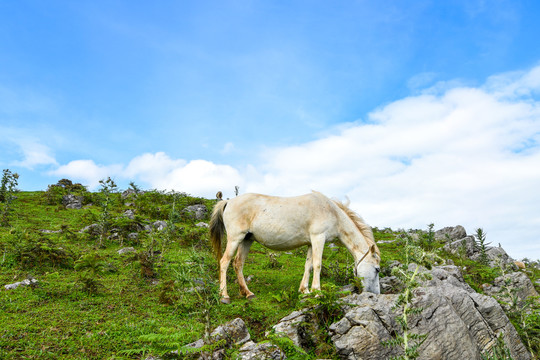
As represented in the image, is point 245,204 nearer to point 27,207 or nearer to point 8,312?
point 8,312

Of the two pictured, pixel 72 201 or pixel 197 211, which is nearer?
pixel 197 211

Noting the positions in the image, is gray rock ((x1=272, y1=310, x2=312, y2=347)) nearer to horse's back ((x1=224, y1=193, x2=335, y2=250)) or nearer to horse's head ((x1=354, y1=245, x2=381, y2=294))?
horse's head ((x1=354, y1=245, x2=381, y2=294))

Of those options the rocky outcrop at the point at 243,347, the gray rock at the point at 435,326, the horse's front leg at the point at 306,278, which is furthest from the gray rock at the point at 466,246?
the rocky outcrop at the point at 243,347

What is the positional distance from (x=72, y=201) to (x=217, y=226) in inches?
631

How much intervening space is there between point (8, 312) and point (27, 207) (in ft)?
50.1

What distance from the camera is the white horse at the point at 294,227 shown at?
9.85m

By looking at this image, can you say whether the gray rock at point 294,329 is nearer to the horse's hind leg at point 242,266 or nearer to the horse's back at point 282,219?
the horse's hind leg at point 242,266

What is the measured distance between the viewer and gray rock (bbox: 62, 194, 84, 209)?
22.0 metres

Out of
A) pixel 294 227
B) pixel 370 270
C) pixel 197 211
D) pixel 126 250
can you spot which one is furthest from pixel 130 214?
pixel 370 270

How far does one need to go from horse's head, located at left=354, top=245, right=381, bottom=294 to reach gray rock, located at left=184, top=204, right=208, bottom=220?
1319cm

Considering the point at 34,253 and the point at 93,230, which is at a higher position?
the point at 93,230

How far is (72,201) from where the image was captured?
22.6m

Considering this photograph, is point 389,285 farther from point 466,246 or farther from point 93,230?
point 93,230

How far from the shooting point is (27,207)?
20.2m
